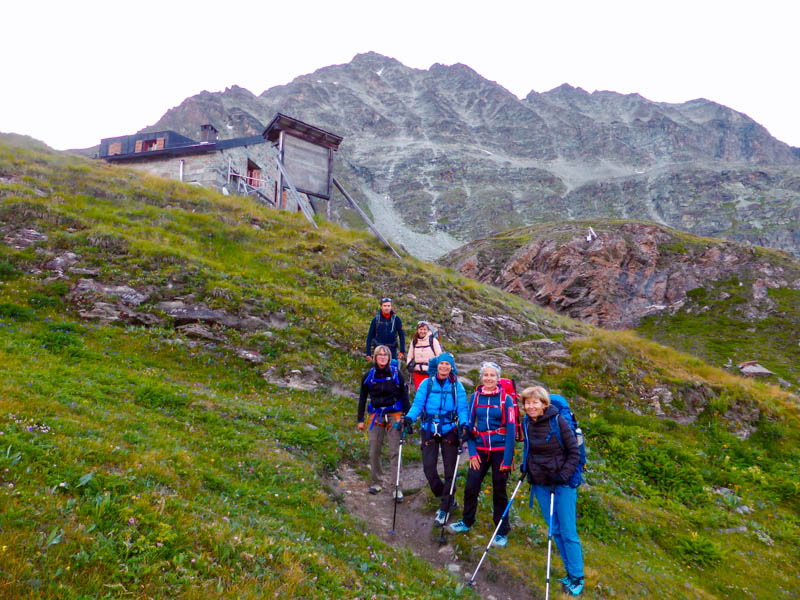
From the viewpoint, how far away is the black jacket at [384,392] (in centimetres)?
815

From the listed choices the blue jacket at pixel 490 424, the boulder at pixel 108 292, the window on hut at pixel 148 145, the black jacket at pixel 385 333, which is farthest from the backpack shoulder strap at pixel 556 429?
the window on hut at pixel 148 145

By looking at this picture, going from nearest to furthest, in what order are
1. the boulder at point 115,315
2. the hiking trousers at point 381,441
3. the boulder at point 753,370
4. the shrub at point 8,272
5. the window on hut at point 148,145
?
the hiking trousers at point 381,441, the boulder at point 115,315, the shrub at point 8,272, the boulder at point 753,370, the window on hut at point 148,145

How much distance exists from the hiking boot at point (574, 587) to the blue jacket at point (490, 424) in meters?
1.80

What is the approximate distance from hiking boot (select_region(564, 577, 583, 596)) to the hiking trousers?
11.8ft

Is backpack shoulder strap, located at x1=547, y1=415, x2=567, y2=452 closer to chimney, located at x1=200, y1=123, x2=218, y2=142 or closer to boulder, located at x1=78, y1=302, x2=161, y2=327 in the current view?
boulder, located at x1=78, y1=302, x2=161, y2=327

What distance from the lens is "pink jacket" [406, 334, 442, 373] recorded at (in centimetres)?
981

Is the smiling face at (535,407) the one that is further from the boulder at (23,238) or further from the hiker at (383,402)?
the boulder at (23,238)

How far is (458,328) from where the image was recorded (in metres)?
18.3

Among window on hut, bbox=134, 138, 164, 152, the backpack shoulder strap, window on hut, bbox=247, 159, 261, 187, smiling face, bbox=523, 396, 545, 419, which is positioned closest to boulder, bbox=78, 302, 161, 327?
smiling face, bbox=523, 396, 545, 419

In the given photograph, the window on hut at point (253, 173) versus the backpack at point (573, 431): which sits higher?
the window on hut at point (253, 173)

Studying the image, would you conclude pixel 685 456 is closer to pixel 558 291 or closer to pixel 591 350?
pixel 591 350

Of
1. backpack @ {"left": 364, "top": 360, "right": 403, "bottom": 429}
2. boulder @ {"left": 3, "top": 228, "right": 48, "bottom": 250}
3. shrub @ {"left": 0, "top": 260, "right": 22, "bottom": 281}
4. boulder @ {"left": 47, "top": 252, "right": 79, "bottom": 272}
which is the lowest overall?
backpack @ {"left": 364, "top": 360, "right": 403, "bottom": 429}

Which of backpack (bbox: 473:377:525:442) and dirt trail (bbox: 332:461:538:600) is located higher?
backpack (bbox: 473:377:525:442)

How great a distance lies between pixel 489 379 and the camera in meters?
6.86
